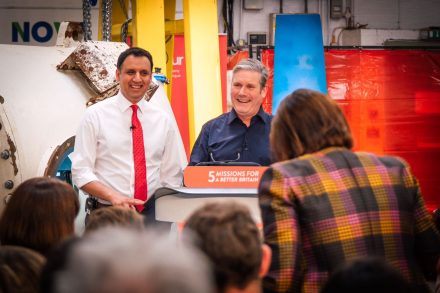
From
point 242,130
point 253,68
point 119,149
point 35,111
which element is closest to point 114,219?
point 119,149

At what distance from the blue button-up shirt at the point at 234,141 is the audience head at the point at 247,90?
0.04 m

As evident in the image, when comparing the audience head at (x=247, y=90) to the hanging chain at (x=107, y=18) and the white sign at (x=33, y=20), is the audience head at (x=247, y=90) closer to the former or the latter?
the hanging chain at (x=107, y=18)

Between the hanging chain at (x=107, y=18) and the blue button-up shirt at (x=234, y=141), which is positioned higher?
the hanging chain at (x=107, y=18)

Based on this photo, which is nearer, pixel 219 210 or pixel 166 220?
pixel 219 210

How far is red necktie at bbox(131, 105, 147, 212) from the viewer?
3832mm

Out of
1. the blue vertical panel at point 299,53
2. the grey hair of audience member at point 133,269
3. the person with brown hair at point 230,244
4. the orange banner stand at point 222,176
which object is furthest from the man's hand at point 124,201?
the blue vertical panel at point 299,53

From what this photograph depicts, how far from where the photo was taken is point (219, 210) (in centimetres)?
183

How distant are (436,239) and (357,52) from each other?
732cm

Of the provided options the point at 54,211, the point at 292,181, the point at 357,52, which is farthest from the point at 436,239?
the point at 357,52

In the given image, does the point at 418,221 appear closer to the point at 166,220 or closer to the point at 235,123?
the point at 166,220

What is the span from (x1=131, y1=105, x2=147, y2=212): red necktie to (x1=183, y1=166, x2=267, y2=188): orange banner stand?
0.68 meters

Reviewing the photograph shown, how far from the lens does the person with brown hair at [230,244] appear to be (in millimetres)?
1720

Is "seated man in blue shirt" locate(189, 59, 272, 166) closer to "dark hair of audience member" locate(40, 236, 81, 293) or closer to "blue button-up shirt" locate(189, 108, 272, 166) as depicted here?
"blue button-up shirt" locate(189, 108, 272, 166)

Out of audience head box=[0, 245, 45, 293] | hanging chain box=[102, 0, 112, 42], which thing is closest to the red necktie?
hanging chain box=[102, 0, 112, 42]
